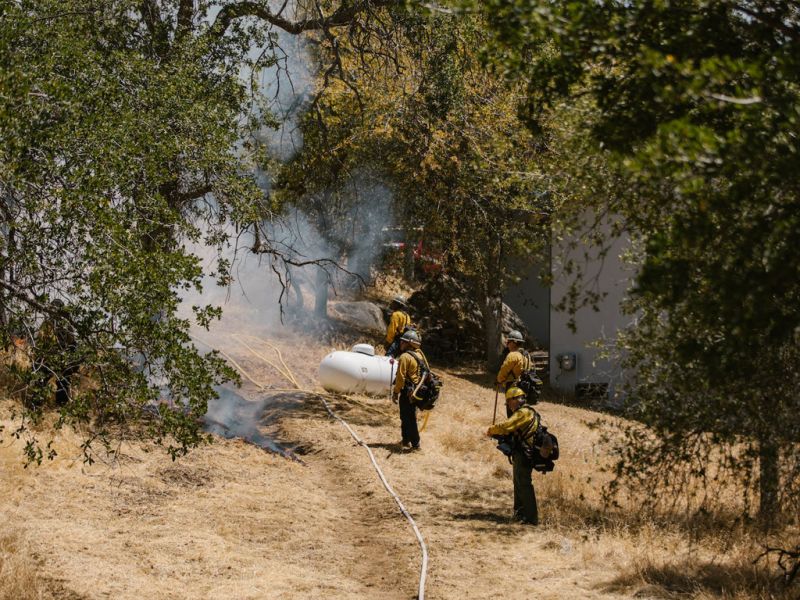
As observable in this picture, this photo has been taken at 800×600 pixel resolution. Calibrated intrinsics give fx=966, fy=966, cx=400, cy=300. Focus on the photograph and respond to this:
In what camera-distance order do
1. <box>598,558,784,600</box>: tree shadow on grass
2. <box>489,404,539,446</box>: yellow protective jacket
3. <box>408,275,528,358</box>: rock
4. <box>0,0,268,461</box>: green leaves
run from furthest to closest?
<box>408,275,528,358</box>: rock, <box>489,404,539,446</box>: yellow protective jacket, <box>598,558,784,600</box>: tree shadow on grass, <box>0,0,268,461</box>: green leaves

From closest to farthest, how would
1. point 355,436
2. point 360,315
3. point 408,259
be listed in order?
1. point 355,436
2. point 360,315
3. point 408,259

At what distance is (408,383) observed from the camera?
1349 centimetres

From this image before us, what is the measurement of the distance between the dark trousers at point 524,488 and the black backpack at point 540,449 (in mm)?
79

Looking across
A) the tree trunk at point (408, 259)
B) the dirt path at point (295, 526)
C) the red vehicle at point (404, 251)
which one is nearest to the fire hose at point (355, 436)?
the dirt path at point (295, 526)

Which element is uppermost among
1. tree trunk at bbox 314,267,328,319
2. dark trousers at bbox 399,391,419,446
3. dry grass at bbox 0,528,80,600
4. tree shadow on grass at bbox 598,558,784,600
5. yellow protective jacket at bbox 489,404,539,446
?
tree trunk at bbox 314,267,328,319

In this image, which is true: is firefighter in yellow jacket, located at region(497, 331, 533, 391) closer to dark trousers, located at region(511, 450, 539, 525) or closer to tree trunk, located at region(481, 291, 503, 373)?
dark trousers, located at region(511, 450, 539, 525)

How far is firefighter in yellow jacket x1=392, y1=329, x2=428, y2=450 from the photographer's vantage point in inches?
532

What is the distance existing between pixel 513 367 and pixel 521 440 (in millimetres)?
4622

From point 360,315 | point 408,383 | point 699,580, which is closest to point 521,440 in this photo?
point 699,580

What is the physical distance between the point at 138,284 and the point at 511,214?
15556mm

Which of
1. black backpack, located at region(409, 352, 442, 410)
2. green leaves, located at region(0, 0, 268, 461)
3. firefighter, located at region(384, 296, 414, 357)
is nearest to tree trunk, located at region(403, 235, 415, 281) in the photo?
firefighter, located at region(384, 296, 414, 357)

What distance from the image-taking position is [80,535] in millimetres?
9609

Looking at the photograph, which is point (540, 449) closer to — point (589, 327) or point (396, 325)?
point (396, 325)

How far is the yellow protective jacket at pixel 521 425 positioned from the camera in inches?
393
